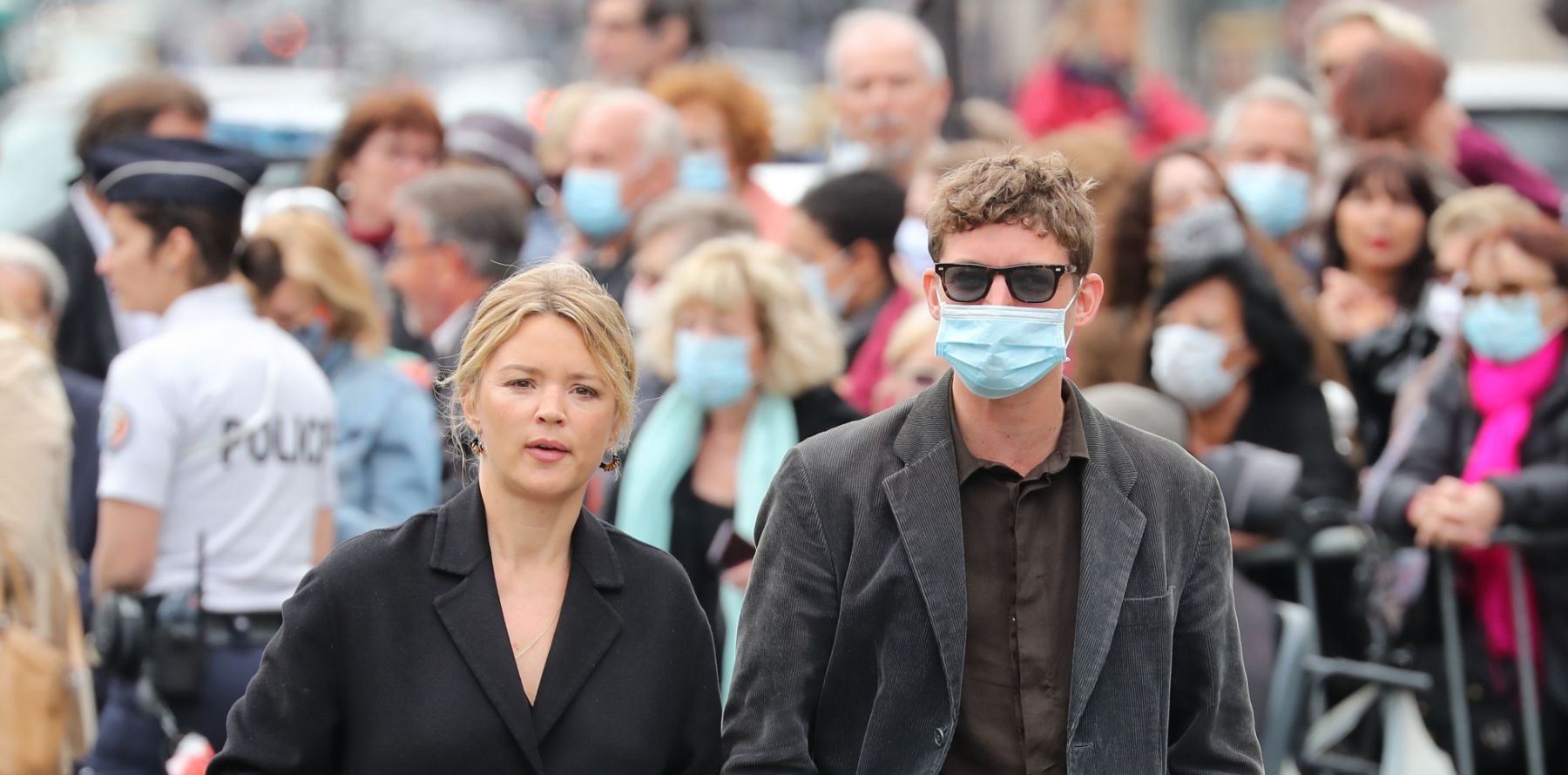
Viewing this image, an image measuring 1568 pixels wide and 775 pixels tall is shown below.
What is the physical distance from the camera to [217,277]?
223 inches

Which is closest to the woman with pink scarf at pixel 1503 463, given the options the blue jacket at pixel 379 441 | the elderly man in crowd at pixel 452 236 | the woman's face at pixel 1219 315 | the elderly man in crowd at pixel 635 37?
the woman's face at pixel 1219 315

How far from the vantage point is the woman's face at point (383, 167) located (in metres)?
8.84

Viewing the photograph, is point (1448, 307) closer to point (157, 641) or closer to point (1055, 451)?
point (1055, 451)

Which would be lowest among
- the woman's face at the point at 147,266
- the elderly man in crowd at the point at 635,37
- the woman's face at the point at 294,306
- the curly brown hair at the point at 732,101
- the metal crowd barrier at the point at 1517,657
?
the metal crowd barrier at the point at 1517,657

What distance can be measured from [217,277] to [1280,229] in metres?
4.34

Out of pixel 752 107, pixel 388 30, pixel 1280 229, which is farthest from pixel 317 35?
pixel 1280 229

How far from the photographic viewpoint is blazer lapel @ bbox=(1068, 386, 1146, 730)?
11.3 feet

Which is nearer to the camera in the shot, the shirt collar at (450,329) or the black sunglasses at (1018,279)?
the black sunglasses at (1018,279)

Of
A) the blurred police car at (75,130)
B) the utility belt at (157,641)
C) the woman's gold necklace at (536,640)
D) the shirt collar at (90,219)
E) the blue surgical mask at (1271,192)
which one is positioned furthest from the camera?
the blurred police car at (75,130)

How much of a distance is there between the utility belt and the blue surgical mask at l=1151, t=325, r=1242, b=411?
9.41 ft

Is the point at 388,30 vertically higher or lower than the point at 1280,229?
higher

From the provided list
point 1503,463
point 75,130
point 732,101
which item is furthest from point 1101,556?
point 75,130

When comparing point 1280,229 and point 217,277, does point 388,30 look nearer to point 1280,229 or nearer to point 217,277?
point 1280,229

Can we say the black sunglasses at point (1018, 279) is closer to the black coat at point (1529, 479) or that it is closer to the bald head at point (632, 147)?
the black coat at point (1529, 479)
